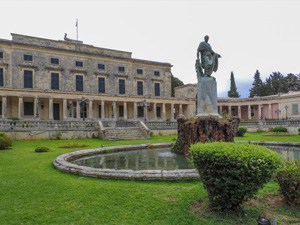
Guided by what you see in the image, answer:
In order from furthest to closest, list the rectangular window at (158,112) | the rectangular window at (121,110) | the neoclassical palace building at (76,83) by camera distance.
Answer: the rectangular window at (158,112)
the rectangular window at (121,110)
the neoclassical palace building at (76,83)

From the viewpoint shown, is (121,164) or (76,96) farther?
(76,96)

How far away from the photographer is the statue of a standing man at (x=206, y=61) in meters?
12.5

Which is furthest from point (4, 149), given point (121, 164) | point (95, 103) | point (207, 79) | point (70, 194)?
point (95, 103)

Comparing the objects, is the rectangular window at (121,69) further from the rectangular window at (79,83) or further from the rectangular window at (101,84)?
the rectangular window at (79,83)

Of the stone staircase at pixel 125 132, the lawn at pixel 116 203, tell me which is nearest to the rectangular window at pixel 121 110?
the stone staircase at pixel 125 132

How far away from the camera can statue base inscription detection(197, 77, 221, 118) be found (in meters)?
12.2

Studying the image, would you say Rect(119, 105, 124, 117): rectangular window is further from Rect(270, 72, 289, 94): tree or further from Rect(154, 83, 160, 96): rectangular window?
Rect(270, 72, 289, 94): tree

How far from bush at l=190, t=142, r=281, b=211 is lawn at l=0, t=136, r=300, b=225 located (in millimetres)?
391

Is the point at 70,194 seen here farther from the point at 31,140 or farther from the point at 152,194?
the point at 31,140

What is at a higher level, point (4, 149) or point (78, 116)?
point (78, 116)

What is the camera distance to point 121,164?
992 cm

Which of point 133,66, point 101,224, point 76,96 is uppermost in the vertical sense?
point 133,66

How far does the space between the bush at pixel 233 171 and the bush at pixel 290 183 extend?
76 cm

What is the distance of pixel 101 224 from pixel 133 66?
44891 mm
